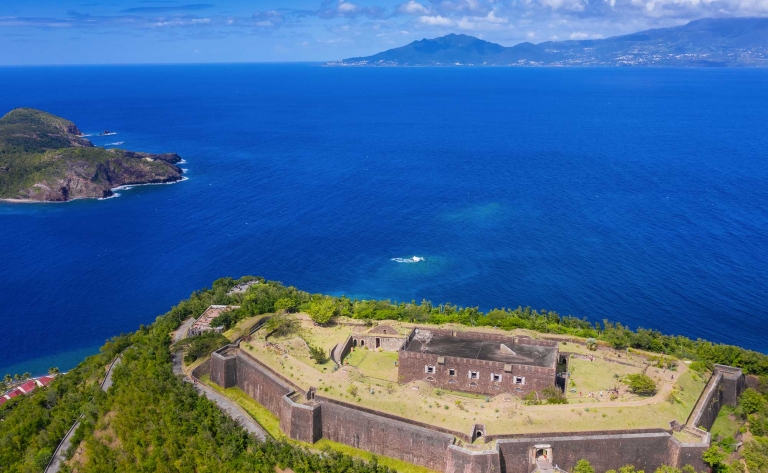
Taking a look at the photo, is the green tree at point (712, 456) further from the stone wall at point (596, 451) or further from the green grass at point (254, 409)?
the green grass at point (254, 409)

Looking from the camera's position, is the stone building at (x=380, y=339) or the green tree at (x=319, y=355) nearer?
the green tree at (x=319, y=355)

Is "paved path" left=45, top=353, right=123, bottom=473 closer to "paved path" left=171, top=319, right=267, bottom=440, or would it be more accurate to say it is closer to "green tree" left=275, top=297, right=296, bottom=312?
"paved path" left=171, top=319, right=267, bottom=440

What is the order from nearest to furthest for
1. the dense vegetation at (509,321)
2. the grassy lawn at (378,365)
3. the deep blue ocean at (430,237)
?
the grassy lawn at (378,365)
the dense vegetation at (509,321)
the deep blue ocean at (430,237)

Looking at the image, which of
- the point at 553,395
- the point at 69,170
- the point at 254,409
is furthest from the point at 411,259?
the point at 69,170

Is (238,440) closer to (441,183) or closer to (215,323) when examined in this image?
(215,323)

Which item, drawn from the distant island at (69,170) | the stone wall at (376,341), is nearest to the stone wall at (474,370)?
the stone wall at (376,341)

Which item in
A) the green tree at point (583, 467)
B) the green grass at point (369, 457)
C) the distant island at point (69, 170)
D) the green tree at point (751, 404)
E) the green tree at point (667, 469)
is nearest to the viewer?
the green tree at point (667, 469)

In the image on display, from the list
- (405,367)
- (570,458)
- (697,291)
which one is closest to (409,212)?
(697,291)

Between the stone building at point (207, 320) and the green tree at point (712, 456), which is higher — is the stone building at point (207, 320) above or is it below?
below
